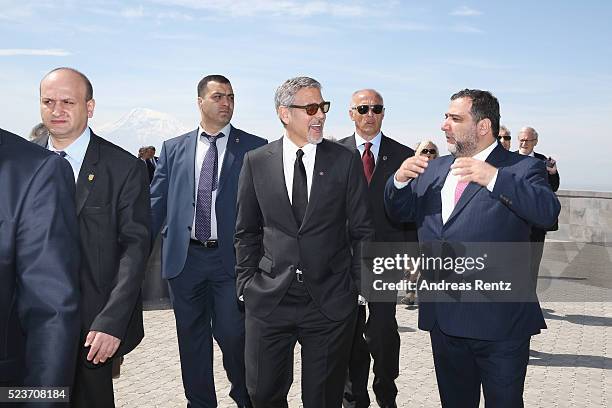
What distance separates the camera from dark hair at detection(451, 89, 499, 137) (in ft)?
14.0

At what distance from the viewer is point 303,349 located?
176 inches

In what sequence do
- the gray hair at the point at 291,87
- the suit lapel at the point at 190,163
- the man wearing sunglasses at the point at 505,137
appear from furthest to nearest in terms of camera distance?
the man wearing sunglasses at the point at 505,137
the suit lapel at the point at 190,163
the gray hair at the point at 291,87

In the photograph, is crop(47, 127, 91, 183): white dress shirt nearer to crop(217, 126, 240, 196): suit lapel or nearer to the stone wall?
crop(217, 126, 240, 196): suit lapel

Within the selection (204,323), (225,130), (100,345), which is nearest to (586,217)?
(225,130)

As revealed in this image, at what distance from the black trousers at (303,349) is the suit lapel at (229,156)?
62.8 inches

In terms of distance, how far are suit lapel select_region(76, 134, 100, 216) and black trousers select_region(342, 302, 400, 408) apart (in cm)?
262

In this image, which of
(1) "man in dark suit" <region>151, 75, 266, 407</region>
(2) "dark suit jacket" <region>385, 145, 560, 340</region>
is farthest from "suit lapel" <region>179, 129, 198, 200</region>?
(2) "dark suit jacket" <region>385, 145, 560, 340</region>

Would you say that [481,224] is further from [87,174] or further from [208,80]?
[208,80]

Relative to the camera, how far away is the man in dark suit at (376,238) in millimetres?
5797

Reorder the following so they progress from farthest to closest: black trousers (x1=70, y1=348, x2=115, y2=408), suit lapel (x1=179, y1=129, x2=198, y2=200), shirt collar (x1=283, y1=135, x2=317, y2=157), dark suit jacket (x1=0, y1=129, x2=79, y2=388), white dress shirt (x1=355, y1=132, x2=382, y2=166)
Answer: white dress shirt (x1=355, y1=132, x2=382, y2=166) → suit lapel (x1=179, y1=129, x2=198, y2=200) → shirt collar (x1=283, y1=135, x2=317, y2=157) → black trousers (x1=70, y1=348, x2=115, y2=408) → dark suit jacket (x1=0, y1=129, x2=79, y2=388)

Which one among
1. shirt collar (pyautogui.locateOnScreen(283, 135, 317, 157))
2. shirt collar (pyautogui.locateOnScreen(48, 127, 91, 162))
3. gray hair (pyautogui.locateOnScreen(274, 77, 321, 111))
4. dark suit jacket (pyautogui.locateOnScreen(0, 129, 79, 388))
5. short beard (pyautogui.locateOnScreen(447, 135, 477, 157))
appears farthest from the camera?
shirt collar (pyautogui.locateOnScreen(283, 135, 317, 157))

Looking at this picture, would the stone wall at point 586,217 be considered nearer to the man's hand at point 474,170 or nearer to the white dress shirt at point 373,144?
the white dress shirt at point 373,144

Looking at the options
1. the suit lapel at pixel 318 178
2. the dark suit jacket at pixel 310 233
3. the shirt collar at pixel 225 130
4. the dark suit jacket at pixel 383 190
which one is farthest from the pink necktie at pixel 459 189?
the shirt collar at pixel 225 130

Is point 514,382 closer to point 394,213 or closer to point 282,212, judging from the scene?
point 394,213
